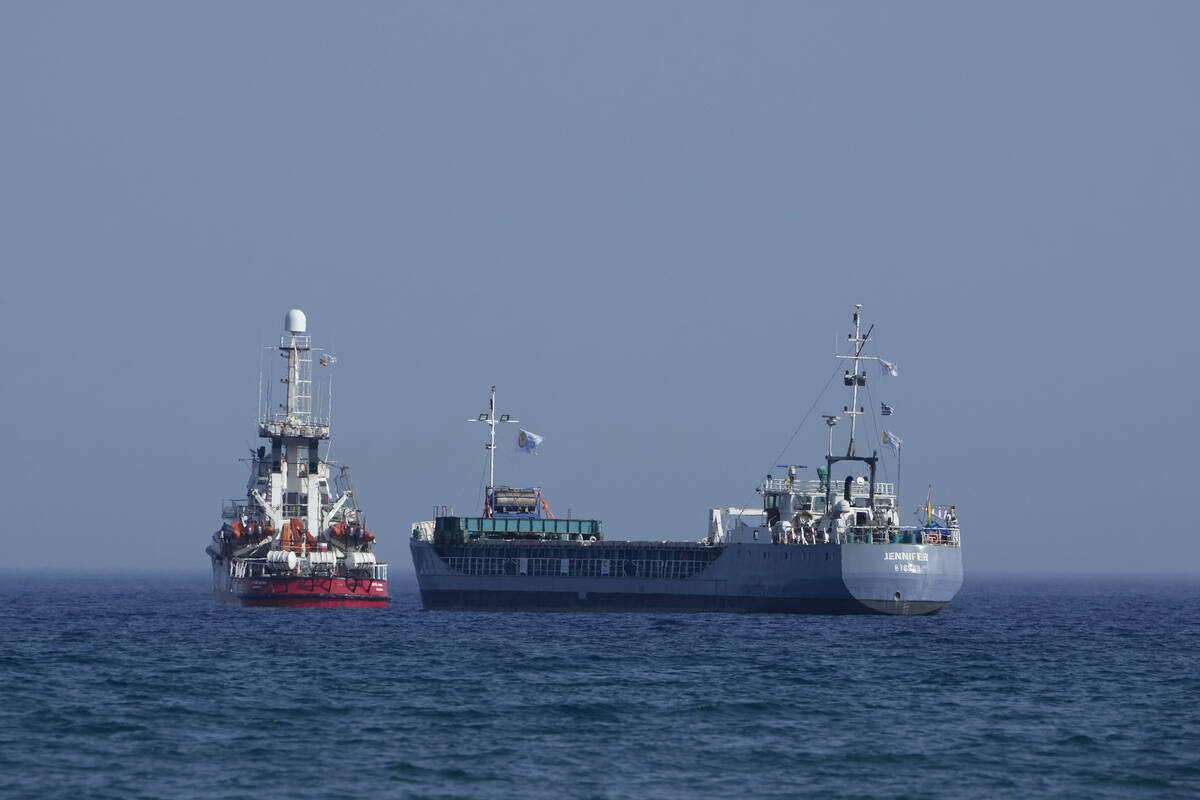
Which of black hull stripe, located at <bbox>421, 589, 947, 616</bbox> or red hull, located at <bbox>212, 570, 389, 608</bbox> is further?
red hull, located at <bbox>212, 570, 389, 608</bbox>

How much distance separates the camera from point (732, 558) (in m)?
121

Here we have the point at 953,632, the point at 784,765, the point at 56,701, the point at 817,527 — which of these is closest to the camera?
the point at 784,765

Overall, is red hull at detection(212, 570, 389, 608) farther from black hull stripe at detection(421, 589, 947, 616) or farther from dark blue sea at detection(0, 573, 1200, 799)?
dark blue sea at detection(0, 573, 1200, 799)

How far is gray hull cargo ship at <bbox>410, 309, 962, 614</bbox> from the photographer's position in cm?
11125

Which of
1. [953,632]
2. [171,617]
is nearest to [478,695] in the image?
[953,632]

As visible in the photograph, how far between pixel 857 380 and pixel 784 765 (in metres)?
69.7

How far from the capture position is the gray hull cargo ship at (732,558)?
111 metres

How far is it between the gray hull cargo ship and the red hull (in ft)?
27.3

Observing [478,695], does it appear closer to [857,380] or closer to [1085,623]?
[857,380]

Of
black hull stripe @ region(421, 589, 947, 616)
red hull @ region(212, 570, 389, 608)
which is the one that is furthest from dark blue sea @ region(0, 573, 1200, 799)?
red hull @ region(212, 570, 389, 608)

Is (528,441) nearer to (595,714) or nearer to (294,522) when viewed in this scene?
(294,522)

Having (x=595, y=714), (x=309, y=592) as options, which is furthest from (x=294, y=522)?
(x=595, y=714)

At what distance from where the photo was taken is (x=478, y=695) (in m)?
67.6

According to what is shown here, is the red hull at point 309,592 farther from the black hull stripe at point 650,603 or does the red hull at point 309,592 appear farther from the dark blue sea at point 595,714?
the dark blue sea at point 595,714
